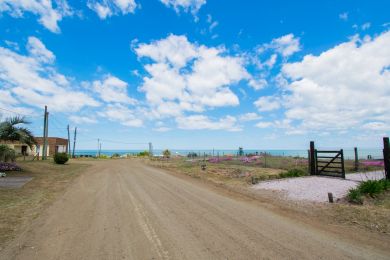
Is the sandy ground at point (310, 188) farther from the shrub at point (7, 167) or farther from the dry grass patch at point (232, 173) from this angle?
the shrub at point (7, 167)

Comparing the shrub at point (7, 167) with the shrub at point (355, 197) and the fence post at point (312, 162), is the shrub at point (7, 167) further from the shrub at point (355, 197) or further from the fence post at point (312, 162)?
the shrub at point (355, 197)


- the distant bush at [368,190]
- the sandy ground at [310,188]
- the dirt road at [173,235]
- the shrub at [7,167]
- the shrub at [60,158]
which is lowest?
the dirt road at [173,235]

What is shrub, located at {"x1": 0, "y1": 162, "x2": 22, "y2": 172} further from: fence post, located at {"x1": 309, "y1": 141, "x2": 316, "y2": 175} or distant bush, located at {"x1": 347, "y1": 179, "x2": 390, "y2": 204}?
distant bush, located at {"x1": 347, "y1": 179, "x2": 390, "y2": 204}

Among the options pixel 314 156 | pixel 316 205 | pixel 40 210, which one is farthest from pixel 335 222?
pixel 314 156

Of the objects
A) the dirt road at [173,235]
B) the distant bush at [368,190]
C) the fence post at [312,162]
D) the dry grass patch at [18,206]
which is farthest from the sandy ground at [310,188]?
the dry grass patch at [18,206]

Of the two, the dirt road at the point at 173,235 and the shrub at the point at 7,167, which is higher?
the shrub at the point at 7,167

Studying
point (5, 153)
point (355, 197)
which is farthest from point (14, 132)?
point (355, 197)

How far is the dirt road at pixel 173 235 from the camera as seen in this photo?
19.2 feet

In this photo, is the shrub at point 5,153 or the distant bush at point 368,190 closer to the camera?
the distant bush at point 368,190

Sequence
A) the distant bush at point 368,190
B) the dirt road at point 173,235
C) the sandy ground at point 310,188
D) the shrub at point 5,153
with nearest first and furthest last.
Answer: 1. the dirt road at point 173,235
2. the distant bush at point 368,190
3. the sandy ground at point 310,188
4. the shrub at point 5,153

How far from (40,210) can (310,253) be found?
876 cm

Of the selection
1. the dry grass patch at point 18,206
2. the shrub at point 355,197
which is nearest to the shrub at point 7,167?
the dry grass patch at point 18,206

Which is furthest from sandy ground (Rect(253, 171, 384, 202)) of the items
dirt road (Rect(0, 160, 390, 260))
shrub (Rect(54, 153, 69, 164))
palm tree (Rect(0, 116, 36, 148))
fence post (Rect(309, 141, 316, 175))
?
shrub (Rect(54, 153, 69, 164))

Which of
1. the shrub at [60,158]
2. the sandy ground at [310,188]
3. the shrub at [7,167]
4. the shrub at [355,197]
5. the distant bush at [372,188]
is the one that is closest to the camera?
the shrub at [355,197]
